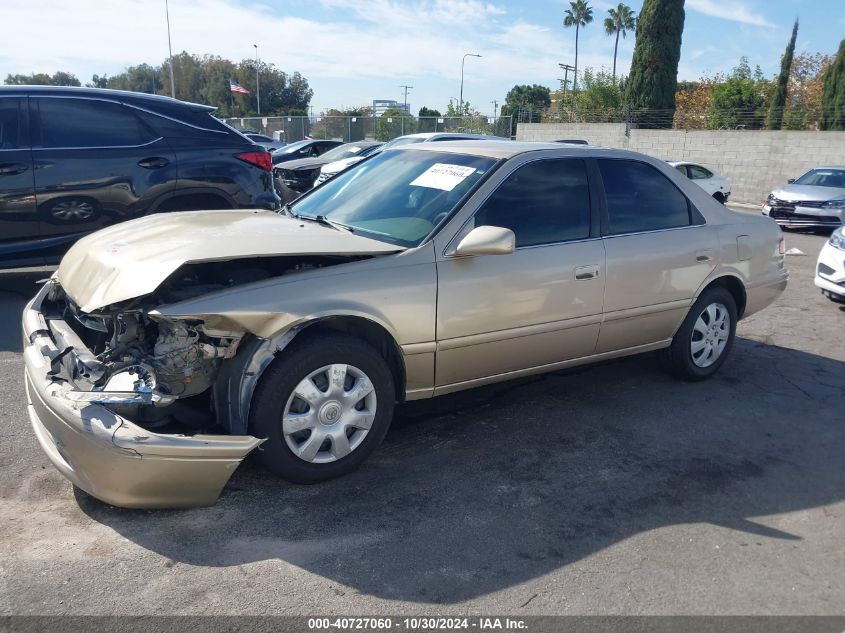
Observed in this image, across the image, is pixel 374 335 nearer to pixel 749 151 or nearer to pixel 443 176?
pixel 443 176

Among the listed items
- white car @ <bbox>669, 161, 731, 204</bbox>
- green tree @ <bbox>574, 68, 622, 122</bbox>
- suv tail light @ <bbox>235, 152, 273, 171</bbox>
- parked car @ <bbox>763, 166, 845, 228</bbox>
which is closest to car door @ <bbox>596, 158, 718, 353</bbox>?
suv tail light @ <bbox>235, 152, 273, 171</bbox>

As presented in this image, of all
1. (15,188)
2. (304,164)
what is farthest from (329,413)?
A: (304,164)

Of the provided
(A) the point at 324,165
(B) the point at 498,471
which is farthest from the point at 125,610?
(A) the point at 324,165

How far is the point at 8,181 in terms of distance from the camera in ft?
20.5

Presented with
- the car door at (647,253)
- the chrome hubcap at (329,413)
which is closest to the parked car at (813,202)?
the car door at (647,253)

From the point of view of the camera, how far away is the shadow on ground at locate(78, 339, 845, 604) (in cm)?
→ 304

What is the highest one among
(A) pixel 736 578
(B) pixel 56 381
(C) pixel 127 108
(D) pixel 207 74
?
(D) pixel 207 74

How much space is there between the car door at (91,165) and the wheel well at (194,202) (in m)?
0.13

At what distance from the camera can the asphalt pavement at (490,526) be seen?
2805 mm

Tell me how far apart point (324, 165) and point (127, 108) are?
9.67 metres

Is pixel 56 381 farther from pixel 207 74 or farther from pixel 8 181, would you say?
A: pixel 207 74

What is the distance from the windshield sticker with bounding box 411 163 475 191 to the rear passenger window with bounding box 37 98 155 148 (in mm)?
3546

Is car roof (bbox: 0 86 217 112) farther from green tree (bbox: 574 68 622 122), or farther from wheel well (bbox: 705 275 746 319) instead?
green tree (bbox: 574 68 622 122)

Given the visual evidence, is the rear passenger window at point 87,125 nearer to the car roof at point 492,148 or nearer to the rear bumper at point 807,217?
the car roof at point 492,148
